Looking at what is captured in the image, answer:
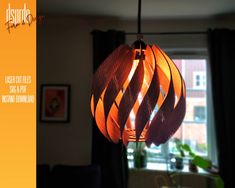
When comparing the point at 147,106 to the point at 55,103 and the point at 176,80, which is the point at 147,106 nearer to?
the point at 176,80

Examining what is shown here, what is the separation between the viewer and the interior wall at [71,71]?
8.87ft

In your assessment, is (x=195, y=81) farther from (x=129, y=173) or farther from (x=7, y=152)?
(x=7, y=152)

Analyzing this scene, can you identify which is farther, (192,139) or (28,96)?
(192,139)

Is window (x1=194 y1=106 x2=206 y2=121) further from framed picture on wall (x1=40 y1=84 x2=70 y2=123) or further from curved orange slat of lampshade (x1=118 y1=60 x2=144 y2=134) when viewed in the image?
curved orange slat of lampshade (x1=118 y1=60 x2=144 y2=134)

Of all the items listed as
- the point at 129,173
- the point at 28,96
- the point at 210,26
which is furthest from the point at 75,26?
the point at 28,96

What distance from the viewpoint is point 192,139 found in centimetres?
275

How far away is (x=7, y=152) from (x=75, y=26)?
244 cm

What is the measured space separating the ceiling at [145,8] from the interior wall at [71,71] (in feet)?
0.59

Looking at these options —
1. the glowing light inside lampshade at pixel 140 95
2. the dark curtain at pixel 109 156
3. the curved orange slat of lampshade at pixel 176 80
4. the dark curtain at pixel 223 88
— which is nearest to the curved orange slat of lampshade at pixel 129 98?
the glowing light inside lampshade at pixel 140 95

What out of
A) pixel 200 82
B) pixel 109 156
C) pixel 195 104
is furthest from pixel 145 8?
pixel 109 156

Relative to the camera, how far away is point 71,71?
274 cm

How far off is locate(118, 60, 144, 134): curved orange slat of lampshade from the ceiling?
158 centimetres

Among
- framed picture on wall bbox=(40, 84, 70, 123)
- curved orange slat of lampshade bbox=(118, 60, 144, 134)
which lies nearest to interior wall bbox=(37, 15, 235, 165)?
framed picture on wall bbox=(40, 84, 70, 123)

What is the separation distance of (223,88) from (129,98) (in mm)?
1938
